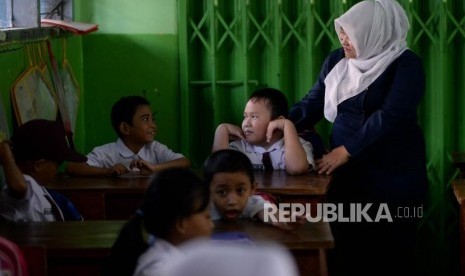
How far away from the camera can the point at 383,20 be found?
4484 millimetres

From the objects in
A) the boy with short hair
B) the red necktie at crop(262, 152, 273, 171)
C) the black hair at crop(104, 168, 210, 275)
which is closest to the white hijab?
the red necktie at crop(262, 152, 273, 171)

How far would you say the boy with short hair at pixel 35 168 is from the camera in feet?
11.1

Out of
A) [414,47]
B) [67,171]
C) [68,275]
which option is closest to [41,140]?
[68,275]

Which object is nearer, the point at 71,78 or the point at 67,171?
the point at 67,171

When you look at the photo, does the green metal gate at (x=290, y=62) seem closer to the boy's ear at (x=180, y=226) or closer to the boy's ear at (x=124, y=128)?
the boy's ear at (x=124, y=128)

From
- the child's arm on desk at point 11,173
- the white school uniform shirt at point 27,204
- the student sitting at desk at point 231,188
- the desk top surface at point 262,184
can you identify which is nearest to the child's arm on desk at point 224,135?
the desk top surface at point 262,184

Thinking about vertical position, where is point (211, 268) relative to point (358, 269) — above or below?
above

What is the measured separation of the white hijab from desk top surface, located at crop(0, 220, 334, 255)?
4.28ft

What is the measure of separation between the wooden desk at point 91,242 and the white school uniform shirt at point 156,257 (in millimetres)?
517

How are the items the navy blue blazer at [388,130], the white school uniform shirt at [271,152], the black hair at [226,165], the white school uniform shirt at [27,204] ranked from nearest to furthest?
the white school uniform shirt at [27,204]
the black hair at [226,165]
the navy blue blazer at [388,130]
the white school uniform shirt at [271,152]

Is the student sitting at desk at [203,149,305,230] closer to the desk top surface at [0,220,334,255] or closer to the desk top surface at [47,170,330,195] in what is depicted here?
the desk top surface at [0,220,334,255]

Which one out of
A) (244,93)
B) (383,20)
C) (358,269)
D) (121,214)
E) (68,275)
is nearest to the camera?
(68,275)

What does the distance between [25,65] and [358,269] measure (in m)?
1.86

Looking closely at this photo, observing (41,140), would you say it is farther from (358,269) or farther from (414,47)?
(414,47)
